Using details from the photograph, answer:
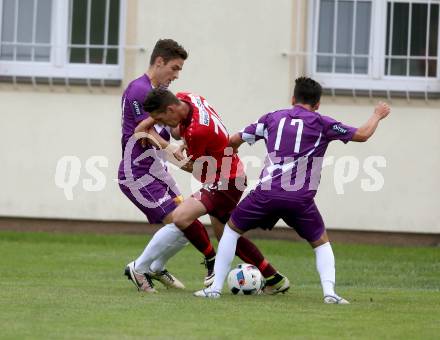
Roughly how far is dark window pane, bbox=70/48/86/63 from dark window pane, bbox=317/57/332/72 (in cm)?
301

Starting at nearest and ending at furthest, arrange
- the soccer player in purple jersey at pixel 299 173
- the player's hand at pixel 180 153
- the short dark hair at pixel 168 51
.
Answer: the soccer player in purple jersey at pixel 299 173 < the player's hand at pixel 180 153 < the short dark hair at pixel 168 51

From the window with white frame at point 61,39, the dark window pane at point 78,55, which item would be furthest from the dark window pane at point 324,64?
the dark window pane at point 78,55

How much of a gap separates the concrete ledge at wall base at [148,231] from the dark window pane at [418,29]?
2369mm

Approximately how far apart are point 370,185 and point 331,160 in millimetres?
589

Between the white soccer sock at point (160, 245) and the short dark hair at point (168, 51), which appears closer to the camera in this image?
the white soccer sock at point (160, 245)

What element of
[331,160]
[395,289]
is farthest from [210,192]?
[331,160]

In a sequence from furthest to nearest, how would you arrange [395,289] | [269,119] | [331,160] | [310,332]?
[331,160]
[395,289]
[269,119]
[310,332]

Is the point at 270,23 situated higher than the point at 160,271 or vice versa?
the point at 270,23

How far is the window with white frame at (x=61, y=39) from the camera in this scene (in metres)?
17.2

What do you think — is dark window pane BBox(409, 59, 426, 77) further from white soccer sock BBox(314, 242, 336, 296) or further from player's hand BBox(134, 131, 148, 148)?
white soccer sock BBox(314, 242, 336, 296)

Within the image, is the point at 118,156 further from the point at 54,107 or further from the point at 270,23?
the point at 270,23

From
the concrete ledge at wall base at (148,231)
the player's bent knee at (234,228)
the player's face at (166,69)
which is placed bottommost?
the concrete ledge at wall base at (148,231)

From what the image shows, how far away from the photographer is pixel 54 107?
17.2 metres

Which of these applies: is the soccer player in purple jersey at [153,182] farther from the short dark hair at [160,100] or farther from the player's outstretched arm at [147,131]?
the short dark hair at [160,100]
